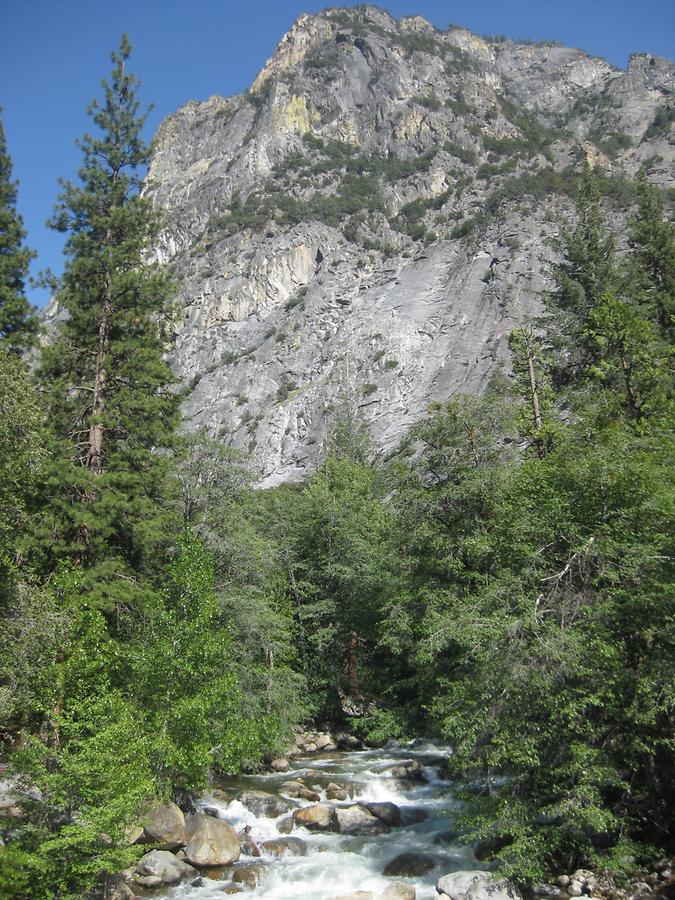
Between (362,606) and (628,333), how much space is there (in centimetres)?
1499

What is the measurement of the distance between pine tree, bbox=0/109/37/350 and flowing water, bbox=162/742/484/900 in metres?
14.0

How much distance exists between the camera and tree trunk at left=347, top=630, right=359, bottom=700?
2730cm

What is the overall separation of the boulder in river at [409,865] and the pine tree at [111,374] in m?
8.43

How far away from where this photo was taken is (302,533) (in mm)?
31062

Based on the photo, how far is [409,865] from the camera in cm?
1284

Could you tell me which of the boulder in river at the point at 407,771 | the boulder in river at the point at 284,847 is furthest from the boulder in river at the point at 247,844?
the boulder in river at the point at 407,771

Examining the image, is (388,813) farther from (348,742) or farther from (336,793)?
(348,742)

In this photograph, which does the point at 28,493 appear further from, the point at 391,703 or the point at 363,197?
the point at 363,197

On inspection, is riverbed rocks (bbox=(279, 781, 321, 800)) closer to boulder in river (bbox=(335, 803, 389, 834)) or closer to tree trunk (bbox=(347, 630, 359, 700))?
boulder in river (bbox=(335, 803, 389, 834))

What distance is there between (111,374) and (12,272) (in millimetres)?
4619

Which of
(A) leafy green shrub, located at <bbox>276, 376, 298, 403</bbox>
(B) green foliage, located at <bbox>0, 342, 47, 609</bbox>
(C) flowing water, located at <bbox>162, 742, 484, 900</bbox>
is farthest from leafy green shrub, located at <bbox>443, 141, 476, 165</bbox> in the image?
(B) green foliage, located at <bbox>0, 342, 47, 609</bbox>

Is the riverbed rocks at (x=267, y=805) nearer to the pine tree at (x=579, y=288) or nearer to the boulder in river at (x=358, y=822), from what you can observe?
the boulder in river at (x=358, y=822)

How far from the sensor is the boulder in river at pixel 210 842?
42.8ft

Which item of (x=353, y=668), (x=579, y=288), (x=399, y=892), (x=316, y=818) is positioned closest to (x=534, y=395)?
(x=579, y=288)
